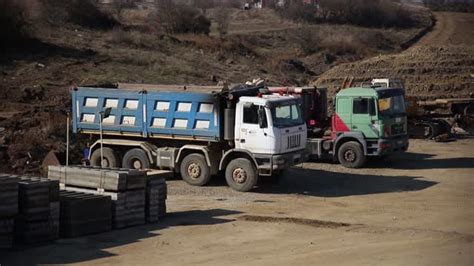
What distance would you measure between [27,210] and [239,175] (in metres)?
7.89

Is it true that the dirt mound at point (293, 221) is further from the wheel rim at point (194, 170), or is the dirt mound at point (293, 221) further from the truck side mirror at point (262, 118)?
the wheel rim at point (194, 170)

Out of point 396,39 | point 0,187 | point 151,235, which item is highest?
point 396,39

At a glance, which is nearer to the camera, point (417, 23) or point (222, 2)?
point (417, 23)

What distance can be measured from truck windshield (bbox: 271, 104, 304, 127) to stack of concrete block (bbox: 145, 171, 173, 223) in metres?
4.56

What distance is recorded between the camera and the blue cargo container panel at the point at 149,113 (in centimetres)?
2253

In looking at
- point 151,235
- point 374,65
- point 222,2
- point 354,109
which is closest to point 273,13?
point 222,2

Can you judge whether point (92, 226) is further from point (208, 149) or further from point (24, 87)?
point (24, 87)

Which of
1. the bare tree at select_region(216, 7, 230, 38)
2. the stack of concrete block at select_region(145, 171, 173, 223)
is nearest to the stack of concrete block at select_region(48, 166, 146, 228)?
the stack of concrete block at select_region(145, 171, 173, 223)

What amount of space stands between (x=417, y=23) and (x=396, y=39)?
20.3 ft

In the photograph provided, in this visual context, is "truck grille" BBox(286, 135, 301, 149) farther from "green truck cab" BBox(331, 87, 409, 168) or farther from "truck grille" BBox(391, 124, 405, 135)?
"truck grille" BBox(391, 124, 405, 135)

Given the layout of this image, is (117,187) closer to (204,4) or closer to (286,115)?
(286,115)

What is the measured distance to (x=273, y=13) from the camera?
9381cm

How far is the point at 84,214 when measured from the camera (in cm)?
1670

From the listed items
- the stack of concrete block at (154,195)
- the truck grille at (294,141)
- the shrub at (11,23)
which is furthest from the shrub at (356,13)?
the stack of concrete block at (154,195)
